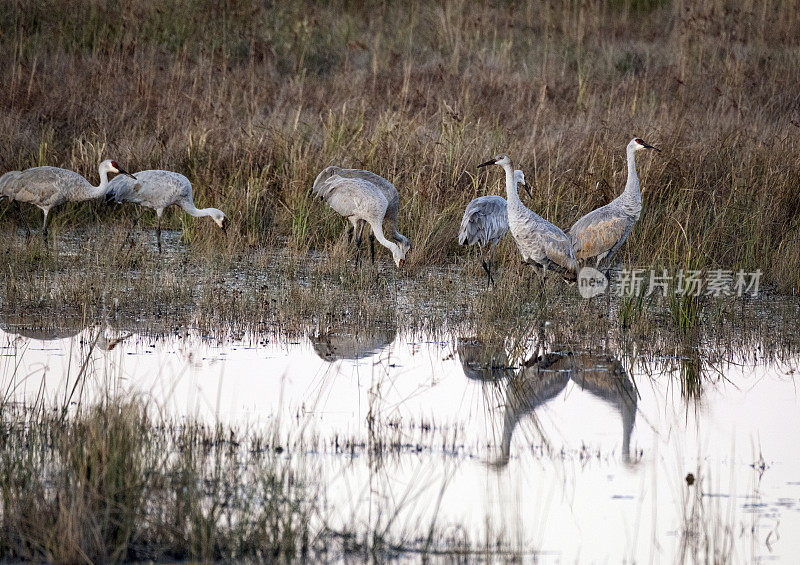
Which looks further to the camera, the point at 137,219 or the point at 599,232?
the point at 137,219

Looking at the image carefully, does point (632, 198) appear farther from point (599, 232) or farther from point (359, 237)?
point (359, 237)

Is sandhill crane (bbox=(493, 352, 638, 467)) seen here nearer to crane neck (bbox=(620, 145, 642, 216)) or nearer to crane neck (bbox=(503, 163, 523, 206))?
crane neck (bbox=(503, 163, 523, 206))

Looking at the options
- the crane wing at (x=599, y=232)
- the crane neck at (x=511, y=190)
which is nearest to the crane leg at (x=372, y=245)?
the crane neck at (x=511, y=190)

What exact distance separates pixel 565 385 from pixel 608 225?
8.54 feet

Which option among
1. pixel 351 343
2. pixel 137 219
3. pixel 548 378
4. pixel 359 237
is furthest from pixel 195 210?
pixel 548 378

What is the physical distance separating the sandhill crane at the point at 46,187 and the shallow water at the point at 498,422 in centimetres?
315

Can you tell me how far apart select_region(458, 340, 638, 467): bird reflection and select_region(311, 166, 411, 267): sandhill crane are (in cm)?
286

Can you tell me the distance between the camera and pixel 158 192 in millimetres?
9570

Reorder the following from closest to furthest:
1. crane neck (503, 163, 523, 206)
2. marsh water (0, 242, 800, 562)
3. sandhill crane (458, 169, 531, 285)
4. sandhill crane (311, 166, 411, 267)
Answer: marsh water (0, 242, 800, 562) → crane neck (503, 163, 523, 206) → sandhill crane (458, 169, 531, 285) → sandhill crane (311, 166, 411, 267)

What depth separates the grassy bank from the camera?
9.44 m

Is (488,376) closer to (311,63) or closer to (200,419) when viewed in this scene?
(200,419)

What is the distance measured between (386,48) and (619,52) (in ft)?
10.6

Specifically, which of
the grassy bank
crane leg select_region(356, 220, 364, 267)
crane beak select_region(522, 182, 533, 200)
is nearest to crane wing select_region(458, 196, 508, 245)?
crane beak select_region(522, 182, 533, 200)

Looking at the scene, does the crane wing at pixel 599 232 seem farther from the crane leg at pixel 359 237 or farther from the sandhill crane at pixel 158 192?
the sandhill crane at pixel 158 192
